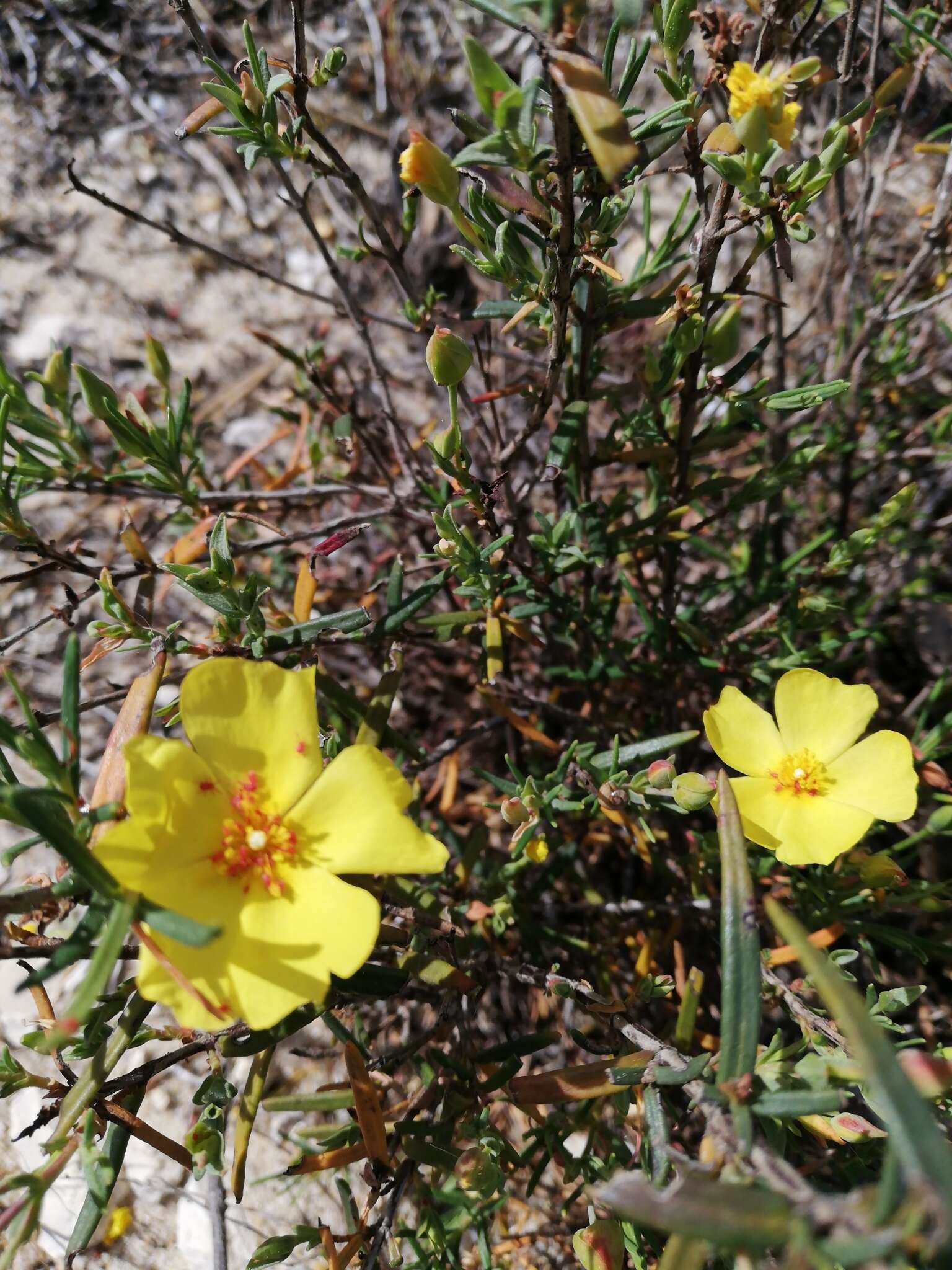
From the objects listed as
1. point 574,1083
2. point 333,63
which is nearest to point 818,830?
point 574,1083

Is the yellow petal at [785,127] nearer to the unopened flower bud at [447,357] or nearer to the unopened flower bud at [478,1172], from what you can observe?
the unopened flower bud at [447,357]

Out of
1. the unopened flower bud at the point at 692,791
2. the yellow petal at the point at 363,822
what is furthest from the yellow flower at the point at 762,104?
the yellow petal at the point at 363,822

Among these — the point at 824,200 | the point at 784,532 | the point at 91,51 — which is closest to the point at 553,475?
the point at 784,532

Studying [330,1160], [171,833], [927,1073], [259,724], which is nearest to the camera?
[927,1073]

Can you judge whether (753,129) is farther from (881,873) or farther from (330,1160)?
(330,1160)

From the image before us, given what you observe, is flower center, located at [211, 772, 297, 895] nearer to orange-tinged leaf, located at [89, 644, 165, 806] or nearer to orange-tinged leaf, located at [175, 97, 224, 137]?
orange-tinged leaf, located at [89, 644, 165, 806]

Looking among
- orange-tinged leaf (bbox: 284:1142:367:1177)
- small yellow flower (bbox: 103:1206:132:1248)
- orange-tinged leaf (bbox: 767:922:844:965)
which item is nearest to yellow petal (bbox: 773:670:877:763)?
orange-tinged leaf (bbox: 767:922:844:965)
